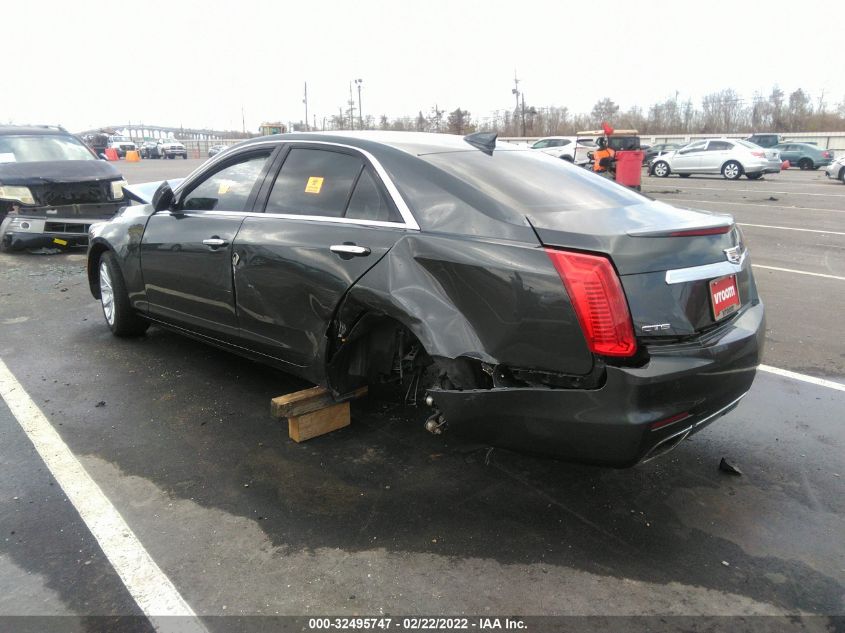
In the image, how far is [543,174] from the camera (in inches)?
143

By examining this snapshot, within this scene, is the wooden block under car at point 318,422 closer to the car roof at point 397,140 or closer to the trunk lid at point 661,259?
the car roof at point 397,140

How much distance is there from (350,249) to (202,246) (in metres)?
1.41

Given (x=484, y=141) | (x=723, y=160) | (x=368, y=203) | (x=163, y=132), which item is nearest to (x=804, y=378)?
(x=484, y=141)

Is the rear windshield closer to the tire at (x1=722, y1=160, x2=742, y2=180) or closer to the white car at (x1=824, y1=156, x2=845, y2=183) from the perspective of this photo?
the white car at (x1=824, y1=156, x2=845, y2=183)

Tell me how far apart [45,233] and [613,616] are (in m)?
9.68

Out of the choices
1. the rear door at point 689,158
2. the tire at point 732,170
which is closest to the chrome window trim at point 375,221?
the tire at point 732,170

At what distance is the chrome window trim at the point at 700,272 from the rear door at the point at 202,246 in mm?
2546

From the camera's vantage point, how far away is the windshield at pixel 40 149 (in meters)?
9.92

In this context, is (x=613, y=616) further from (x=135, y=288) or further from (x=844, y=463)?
(x=135, y=288)

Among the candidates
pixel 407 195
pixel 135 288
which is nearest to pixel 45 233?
pixel 135 288

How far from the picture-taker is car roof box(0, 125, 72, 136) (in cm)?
1020

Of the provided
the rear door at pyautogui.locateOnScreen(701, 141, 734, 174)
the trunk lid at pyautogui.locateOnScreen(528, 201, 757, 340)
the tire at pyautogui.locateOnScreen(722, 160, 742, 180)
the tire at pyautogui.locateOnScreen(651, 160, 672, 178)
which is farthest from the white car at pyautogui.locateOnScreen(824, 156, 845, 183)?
the trunk lid at pyautogui.locateOnScreen(528, 201, 757, 340)

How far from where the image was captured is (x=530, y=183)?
3383 mm

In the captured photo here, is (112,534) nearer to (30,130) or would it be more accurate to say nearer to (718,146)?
(30,130)
